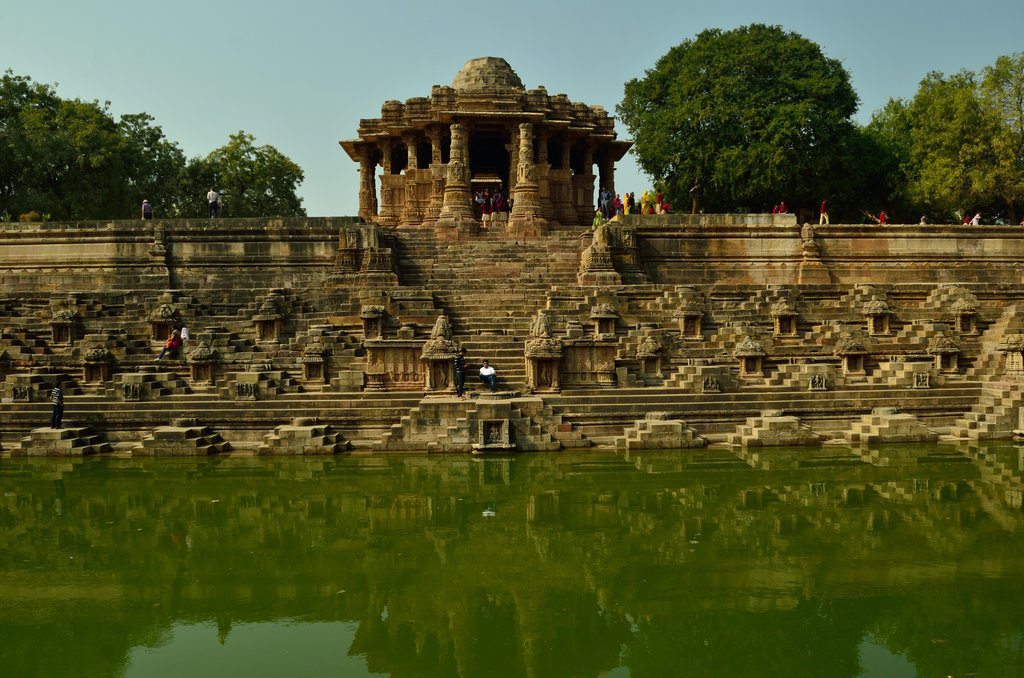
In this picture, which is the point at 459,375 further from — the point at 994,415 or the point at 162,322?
the point at 994,415

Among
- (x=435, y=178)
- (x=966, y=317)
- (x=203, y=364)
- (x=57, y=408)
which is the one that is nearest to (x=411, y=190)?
(x=435, y=178)

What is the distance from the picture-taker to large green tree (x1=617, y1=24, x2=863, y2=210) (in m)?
30.3

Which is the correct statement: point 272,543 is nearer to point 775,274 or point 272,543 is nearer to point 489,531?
point 489,531

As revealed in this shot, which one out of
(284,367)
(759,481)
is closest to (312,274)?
(284,367)

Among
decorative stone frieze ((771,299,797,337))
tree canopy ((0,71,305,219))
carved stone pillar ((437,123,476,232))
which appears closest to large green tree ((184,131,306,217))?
tree canopy ((0,71,305,219))

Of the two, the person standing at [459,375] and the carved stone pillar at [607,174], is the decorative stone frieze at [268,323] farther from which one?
the carved stone pillar at [607,174]

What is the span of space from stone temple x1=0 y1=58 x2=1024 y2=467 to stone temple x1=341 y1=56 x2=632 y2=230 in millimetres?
131

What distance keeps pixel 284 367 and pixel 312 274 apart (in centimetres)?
686

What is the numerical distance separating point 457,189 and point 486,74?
6.38m

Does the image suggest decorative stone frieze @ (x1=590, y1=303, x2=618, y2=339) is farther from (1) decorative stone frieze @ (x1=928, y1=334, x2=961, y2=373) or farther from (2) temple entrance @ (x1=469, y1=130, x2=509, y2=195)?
(2) temple entrance @ (x1=469, y1=130, x2=509, y2=195)

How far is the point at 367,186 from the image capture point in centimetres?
2845

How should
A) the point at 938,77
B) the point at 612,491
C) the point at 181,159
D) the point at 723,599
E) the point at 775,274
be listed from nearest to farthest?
the point at 723,599
the point at 612,491
the point at 775,274
the point at 938,77
the point at 181,159

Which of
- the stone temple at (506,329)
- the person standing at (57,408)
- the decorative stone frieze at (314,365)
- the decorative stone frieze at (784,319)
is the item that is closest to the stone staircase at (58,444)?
the stone temple at (506,329)

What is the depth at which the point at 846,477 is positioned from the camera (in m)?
10.4
